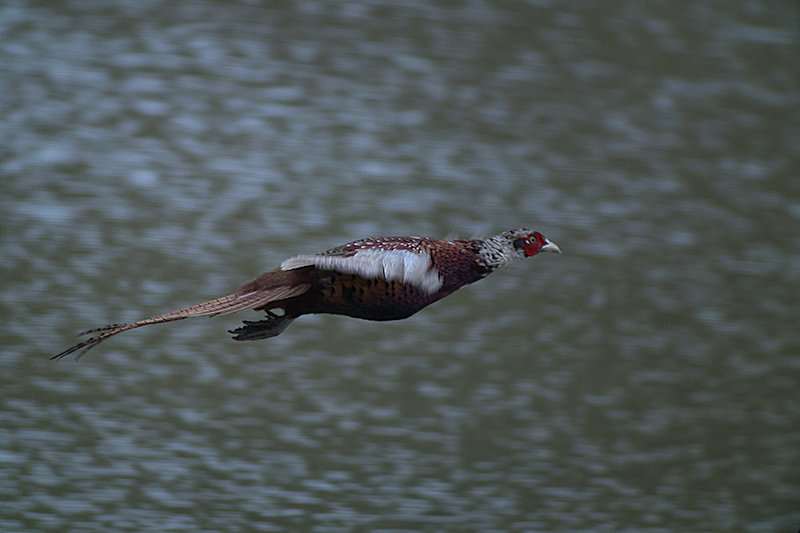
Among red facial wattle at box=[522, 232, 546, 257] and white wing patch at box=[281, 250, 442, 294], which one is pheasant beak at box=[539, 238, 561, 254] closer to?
red facial wattle at box=[522, 232, 546, 257]

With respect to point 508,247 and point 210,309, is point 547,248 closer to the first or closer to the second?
point 508,247

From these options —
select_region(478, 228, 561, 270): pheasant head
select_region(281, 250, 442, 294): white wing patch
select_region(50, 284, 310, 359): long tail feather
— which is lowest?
select_region(50, 284, 310, 359): long tail feather

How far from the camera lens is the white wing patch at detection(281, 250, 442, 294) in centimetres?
54

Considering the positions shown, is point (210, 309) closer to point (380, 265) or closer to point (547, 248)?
point (380, 265)

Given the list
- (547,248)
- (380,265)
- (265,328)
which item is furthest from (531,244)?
(265,328)

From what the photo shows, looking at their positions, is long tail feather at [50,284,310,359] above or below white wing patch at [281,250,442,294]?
below

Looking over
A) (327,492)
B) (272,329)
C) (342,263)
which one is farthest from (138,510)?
(342,263)

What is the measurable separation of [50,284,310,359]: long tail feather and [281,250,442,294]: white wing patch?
0.03 metres

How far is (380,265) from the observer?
1.78 feet

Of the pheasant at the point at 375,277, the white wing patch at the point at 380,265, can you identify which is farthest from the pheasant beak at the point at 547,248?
the white wing patch at the point at 380,265

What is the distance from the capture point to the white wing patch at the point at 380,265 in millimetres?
542

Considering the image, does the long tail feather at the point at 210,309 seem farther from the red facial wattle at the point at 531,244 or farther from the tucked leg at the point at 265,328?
the red facial wattle at the point at 531,244

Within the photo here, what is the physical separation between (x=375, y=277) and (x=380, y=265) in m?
0.01

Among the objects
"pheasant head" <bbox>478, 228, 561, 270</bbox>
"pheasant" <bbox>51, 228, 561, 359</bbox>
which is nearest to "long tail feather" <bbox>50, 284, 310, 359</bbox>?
"pheasant" <bbox>51, 228, 561, 359</bbox>
